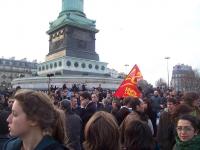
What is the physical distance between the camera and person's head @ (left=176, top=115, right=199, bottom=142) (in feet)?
15.9

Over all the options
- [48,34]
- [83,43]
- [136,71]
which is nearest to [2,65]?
[48,34]

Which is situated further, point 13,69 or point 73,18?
point 13,69

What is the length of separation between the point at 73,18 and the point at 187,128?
54008mm

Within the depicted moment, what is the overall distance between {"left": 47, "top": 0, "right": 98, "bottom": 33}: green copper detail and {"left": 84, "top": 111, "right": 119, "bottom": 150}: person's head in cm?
5323

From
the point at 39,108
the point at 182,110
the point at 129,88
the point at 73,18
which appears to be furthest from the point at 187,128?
the point at 73,18

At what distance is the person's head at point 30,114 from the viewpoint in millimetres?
3029

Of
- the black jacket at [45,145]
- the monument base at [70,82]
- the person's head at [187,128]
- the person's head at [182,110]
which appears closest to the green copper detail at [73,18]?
the monument base at [70,82]

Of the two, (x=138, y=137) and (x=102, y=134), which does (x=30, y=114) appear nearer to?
(x=102, y=134)

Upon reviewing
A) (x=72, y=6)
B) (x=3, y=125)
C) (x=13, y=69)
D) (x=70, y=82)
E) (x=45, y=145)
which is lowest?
(x=3, y=125)

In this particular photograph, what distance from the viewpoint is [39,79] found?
5109cm

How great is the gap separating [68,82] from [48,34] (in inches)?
672

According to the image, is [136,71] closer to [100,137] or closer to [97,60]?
[100,137]

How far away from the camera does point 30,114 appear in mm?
3033

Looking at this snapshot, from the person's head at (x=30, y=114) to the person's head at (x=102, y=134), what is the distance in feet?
2.08
